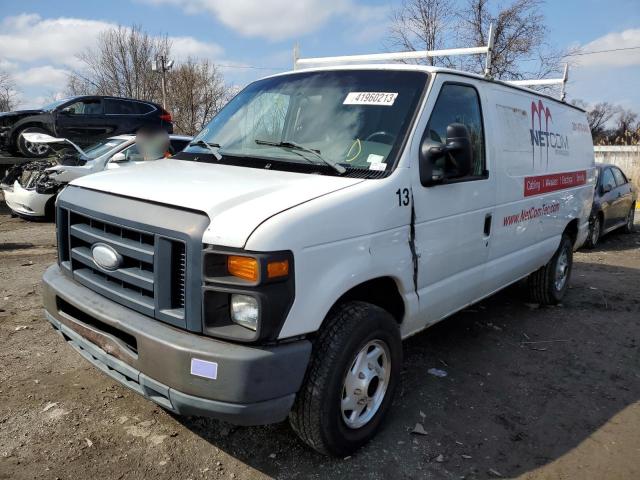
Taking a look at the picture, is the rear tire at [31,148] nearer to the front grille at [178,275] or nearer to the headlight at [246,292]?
the front grille at [178,275]

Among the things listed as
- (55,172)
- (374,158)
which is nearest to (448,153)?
(374,158)

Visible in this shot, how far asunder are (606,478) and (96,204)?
129 inches

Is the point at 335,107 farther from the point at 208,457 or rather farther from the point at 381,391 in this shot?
the point at 208,457

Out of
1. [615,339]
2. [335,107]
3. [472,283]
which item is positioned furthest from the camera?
[615,339]

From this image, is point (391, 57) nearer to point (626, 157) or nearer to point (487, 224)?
point (487, 224)

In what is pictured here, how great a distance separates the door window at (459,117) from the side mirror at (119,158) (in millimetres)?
7617

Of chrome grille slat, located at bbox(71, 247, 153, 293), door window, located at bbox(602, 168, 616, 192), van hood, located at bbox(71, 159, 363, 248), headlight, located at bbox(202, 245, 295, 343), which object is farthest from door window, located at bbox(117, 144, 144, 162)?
door window, located at bbox(602, 168, 616, 192)

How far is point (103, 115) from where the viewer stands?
12.9 m

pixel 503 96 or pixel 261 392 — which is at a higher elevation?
pixel 503 96

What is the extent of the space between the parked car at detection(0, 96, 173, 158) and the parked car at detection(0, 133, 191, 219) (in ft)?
7.28

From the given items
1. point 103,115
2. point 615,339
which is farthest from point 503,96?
point 103,115

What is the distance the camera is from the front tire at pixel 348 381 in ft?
8.46

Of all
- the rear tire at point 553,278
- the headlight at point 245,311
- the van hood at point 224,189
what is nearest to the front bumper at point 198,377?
the headlight at point 245,311

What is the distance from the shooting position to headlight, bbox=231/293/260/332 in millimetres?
2277
